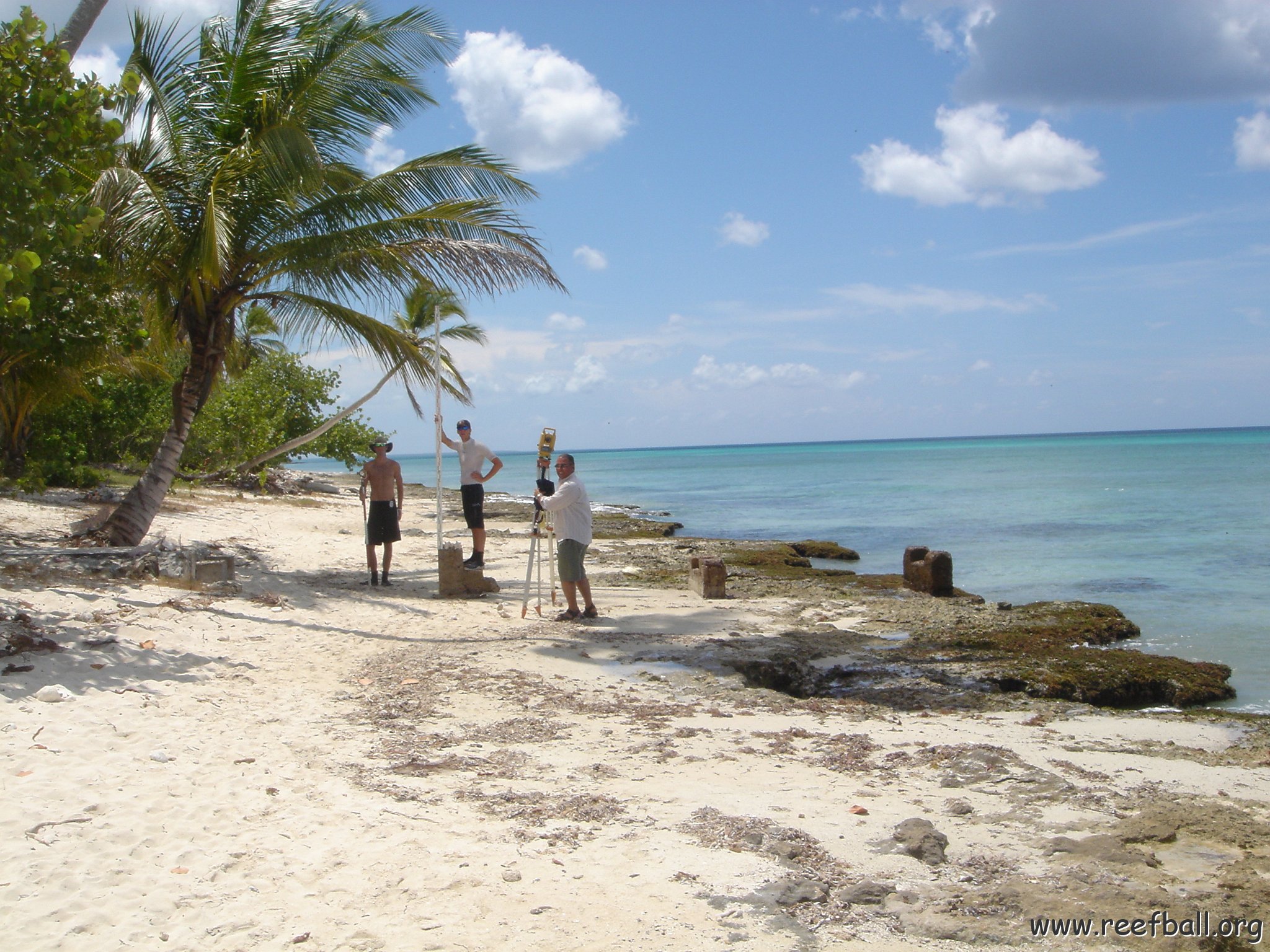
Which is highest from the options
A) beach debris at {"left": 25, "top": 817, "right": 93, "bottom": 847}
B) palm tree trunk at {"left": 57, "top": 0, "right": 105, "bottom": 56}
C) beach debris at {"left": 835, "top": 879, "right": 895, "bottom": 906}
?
palm tree trunk at {"left": 57, "top": 0, "right": 105, "bottom": 56}

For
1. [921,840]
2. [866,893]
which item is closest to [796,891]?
[866,893]

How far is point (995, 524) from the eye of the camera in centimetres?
2641

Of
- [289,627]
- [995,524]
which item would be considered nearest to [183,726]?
[289,627]

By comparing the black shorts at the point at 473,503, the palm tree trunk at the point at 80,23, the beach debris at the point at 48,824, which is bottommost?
the beach debris at the point at 48,824

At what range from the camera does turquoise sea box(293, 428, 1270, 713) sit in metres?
12.9

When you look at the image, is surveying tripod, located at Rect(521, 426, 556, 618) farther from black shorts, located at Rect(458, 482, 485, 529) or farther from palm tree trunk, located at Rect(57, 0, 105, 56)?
palm tree trunk, located at Rect(57, 0, 105, 56)

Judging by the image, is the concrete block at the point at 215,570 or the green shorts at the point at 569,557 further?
the concrete block at the point at 215,570

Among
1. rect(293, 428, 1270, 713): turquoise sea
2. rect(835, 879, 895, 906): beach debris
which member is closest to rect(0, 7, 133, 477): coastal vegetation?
rect(835, 879, 895, 906): beach debris

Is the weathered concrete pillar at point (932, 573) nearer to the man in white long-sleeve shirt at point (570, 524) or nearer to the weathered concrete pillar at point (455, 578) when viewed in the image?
the man in white long-sleeve shirt at point (570, 524)

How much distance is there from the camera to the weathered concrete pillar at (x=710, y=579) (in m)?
11.7

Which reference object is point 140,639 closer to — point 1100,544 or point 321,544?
point 321,544

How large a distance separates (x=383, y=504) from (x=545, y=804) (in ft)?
23.4

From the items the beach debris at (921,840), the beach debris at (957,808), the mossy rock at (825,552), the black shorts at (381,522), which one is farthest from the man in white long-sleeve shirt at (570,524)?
the mossy rock at (825,552)

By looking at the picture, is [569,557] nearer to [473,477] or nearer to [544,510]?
[544,510]
